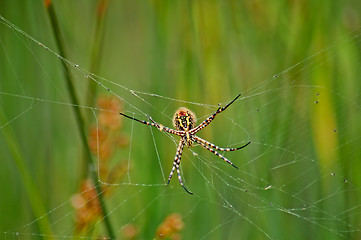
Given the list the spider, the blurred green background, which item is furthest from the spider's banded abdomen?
the blurred green background

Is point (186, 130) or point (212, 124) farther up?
point (212, 124)

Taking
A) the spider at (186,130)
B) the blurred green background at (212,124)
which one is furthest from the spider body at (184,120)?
the blurred green background at (212,124)

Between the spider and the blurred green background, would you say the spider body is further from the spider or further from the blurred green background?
the blurred green background

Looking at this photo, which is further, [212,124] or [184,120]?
[212,124]

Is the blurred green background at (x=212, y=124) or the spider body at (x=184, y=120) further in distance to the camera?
the spider body at (x=184, y=120)

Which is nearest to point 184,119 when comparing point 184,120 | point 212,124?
point 184,120

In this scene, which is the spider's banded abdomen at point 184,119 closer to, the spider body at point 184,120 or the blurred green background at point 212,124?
the spider body at point 184,120

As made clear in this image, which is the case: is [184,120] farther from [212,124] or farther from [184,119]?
[212,124]
